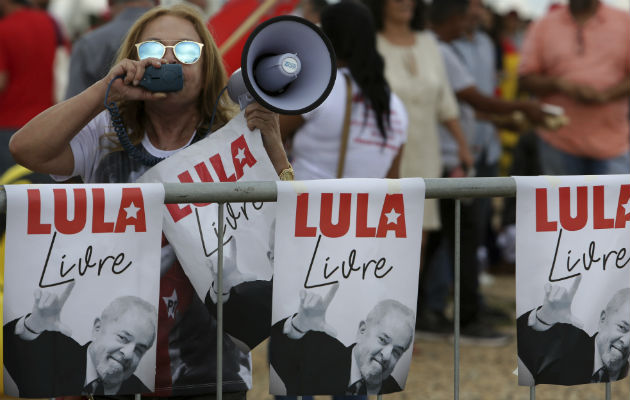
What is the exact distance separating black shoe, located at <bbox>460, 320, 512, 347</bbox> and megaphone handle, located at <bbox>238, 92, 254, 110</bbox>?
3981 mm

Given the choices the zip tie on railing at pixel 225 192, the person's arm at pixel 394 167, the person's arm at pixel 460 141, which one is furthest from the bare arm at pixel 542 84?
the zip tie on railing at pixel 225 192

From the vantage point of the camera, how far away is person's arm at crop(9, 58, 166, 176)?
96.7 inches

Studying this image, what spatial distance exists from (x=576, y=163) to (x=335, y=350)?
421 centimetres

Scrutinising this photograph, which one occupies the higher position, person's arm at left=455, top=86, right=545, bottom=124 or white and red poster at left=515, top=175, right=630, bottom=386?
person's arm at left=455, top=86, right=545, bottom=124

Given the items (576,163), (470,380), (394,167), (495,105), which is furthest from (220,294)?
(576,163)

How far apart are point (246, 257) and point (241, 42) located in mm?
2600

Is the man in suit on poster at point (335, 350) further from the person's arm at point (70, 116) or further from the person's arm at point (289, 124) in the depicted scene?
the person's arm at point (289, 124)

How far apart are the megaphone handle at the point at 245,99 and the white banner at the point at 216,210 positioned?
0.03 metres

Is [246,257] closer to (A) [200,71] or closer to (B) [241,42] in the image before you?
(A) [200,71]

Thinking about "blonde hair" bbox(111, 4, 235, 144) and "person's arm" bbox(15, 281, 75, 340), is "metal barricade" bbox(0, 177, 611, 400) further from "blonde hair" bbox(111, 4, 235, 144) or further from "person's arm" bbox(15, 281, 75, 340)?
"blonde hair" bbox(111, 4, 235, 144)

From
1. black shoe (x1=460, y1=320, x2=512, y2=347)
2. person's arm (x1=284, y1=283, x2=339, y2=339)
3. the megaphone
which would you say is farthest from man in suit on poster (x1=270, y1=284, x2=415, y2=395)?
black shoe (x1=460, y1=320, x2=512, y2=347)

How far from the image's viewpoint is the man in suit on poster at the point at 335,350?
2.48 metres

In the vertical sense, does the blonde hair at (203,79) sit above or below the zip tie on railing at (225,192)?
above

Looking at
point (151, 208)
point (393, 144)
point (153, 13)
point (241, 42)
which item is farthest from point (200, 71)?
point (241, 42)
